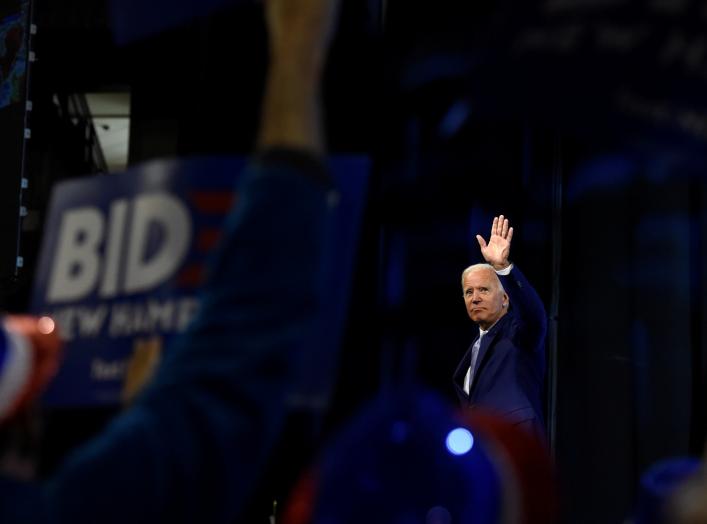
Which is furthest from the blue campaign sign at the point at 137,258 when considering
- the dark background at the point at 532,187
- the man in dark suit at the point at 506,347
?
the man in dark suit at the point at 506,347

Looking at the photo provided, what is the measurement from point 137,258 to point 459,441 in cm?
51

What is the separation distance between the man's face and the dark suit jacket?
0.08 m

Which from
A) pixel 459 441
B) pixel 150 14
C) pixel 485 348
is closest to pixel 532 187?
pixel 485 348

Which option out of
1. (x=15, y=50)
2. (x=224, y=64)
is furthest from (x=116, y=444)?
(x=15, y=50)

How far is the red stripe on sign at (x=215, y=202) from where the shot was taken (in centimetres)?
96

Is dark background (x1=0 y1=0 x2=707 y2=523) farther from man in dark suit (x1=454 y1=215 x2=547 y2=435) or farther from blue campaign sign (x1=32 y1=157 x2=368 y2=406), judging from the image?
man in dark suit (x1=454 y1=215 x2=547 y2=435)

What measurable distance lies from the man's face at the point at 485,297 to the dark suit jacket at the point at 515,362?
78mm

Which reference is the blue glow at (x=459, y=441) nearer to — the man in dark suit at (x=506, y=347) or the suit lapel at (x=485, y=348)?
the man in dark suit at (x=506, y=347)

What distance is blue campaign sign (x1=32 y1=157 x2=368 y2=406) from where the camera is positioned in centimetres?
92

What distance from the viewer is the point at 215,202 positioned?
97 centimetres

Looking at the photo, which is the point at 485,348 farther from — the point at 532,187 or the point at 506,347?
the point at 532,187

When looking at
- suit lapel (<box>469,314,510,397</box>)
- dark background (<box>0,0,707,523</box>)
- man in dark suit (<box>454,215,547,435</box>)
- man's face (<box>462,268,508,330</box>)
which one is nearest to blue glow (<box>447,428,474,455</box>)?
dark background (<box>0,0,707,523</box>)

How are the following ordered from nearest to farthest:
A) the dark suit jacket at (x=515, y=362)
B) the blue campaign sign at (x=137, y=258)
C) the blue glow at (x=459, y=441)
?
the blue glow at (x=459, y=441) < the blue campaign sign at (x=137, y=258) < the dark suit jacket at (x=515, y=362)

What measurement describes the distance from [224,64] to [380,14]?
0.25 metres
